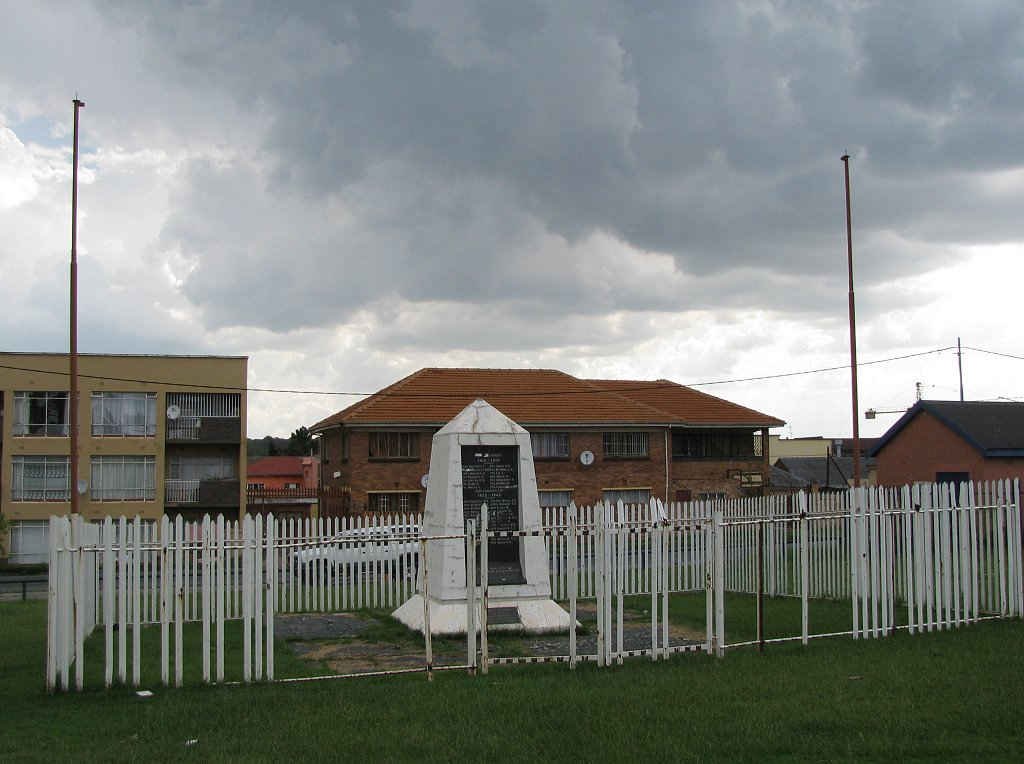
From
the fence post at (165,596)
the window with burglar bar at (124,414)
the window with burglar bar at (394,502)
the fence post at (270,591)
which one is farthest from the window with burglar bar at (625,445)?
the fence post at (165,596)

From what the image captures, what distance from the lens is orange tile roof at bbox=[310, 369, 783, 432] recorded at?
1644 inches

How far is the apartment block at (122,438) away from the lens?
3975 cm

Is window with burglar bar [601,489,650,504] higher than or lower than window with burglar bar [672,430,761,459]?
lower

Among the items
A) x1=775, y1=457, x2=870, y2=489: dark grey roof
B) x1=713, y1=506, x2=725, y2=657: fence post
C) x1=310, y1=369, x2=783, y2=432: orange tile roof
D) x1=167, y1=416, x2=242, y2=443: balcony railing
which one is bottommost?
x1=713, y1=506, x2=725, y2=657: fence post

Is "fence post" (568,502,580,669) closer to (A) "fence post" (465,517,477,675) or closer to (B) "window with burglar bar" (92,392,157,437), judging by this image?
(A) "fence post" (465,517,477,675)

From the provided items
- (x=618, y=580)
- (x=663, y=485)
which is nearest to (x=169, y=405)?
(x=663, y=485)

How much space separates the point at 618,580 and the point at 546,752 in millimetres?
3920

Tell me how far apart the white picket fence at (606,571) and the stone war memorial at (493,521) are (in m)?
0.50

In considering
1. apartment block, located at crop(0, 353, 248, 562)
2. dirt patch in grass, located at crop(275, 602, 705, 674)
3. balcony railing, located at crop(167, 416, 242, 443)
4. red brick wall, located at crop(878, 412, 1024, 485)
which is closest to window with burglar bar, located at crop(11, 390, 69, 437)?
apartment block, located at crop(0, 353, 248, 562)

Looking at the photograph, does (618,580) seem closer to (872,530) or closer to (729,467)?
(872,530)

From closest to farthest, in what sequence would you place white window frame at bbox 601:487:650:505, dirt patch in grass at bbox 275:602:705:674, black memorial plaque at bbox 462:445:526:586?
dirt patch in grass at bbox 275:602:705:674 < black memorial plaque at bbox 462:445:526:586 < white window frame at bbox 601:487:650:505

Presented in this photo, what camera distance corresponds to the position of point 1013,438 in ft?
120

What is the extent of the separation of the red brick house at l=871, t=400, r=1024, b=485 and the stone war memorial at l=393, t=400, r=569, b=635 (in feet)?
82.5

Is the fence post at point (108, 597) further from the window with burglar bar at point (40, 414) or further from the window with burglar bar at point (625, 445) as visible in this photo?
the window with burglar bar at point (625, 445)
